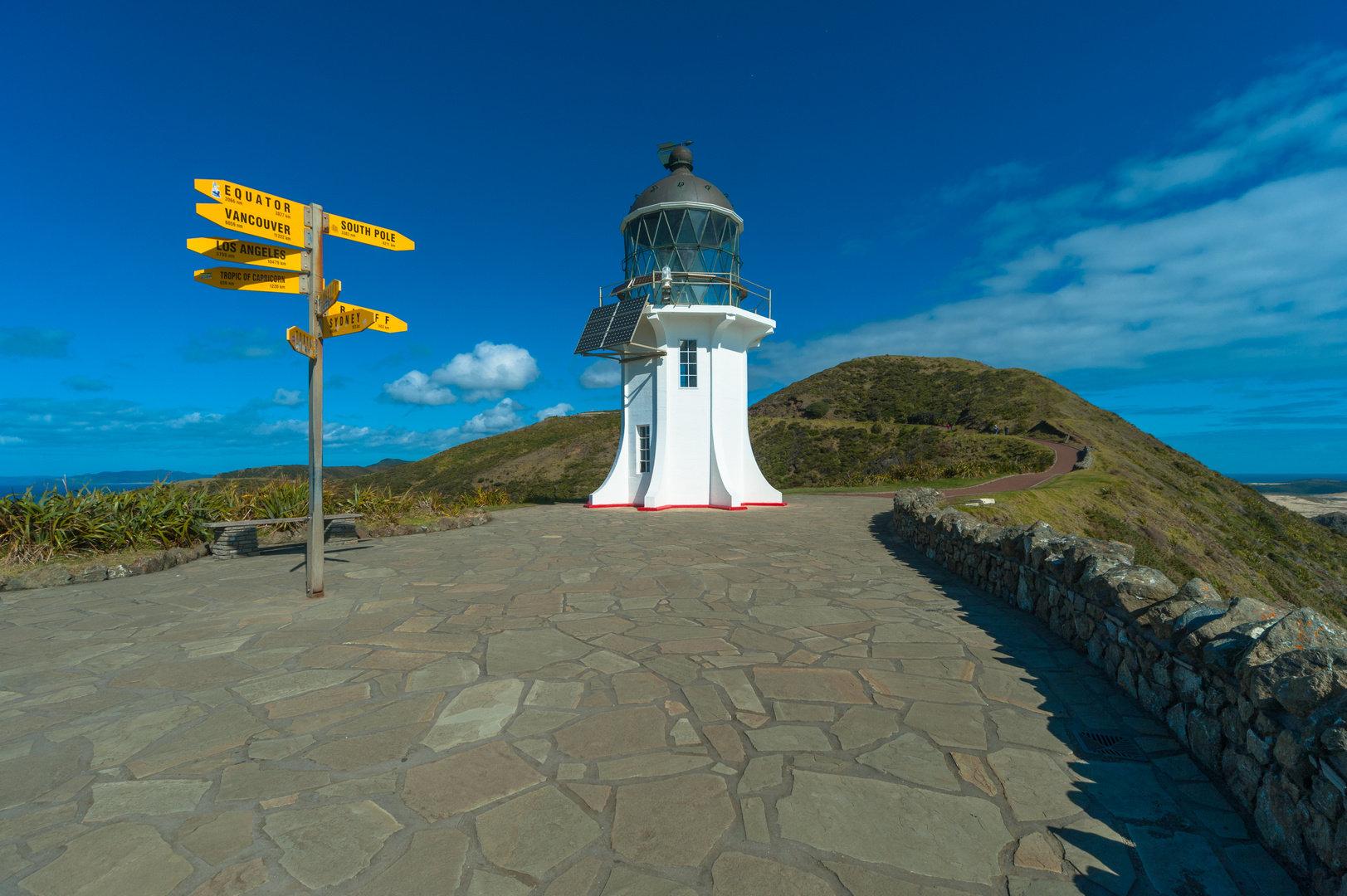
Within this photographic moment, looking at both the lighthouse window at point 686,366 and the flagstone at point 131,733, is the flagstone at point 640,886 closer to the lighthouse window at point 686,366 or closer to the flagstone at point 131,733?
the flagstone at point 131,733

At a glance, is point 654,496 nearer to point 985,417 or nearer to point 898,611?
Result: point 898,611

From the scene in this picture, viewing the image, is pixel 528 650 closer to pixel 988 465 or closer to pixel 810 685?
pixel 810 685

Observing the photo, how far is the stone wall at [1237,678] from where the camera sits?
2.23 meters

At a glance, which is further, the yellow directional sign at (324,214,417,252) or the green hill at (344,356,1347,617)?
the green hill at (344,356,1347,617)

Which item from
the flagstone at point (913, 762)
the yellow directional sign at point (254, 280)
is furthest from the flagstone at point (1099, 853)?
the yellow directional sign at point (254, 280)

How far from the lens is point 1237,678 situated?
2.83m

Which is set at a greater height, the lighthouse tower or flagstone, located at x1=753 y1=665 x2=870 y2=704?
the lighthouse tower

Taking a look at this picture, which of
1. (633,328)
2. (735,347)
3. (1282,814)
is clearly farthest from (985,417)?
(1282,814)

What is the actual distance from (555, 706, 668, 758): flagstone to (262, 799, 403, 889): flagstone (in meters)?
0.92

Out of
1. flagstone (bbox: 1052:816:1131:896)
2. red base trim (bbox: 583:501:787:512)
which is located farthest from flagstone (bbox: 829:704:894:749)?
red base trim (bbox: 583:501:787:512)

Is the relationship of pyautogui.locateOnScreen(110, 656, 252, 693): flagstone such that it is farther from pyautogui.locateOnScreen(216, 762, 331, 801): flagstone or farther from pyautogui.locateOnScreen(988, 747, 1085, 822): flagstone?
pyautogui.locateOnScreen(988, 747, 1085, 822): flagstone

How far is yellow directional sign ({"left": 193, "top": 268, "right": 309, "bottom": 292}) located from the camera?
233 inches

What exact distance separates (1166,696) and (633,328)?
12.8m

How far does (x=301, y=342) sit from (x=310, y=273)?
2.24 ft
